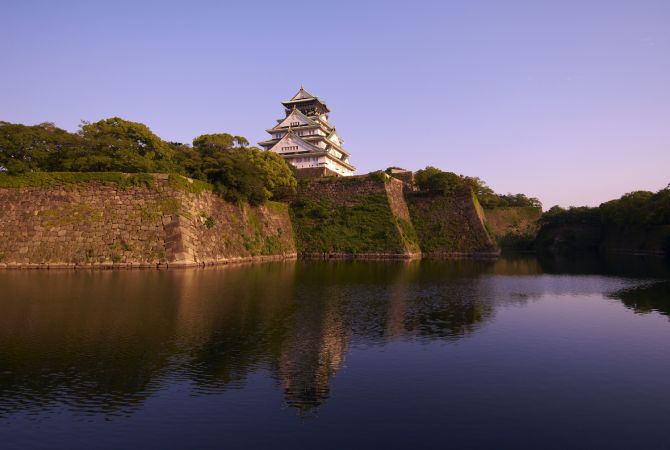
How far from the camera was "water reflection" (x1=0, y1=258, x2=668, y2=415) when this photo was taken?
29.0 feet

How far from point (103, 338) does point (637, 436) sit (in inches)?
464

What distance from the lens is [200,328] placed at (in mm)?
13109

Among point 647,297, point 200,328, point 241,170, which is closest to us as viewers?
point 200,328

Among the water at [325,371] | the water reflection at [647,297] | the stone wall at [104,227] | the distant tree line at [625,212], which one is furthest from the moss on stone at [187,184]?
the distant tree line at [625,212]

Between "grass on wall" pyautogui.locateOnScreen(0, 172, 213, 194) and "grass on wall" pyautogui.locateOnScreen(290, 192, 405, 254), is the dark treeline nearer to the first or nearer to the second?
"grass on wall" pyautogui.locateOnScreen(0, 172, 213, 194)

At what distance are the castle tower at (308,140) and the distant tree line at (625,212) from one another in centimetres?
3453

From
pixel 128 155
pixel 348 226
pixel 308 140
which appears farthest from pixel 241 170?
pixel 308 140

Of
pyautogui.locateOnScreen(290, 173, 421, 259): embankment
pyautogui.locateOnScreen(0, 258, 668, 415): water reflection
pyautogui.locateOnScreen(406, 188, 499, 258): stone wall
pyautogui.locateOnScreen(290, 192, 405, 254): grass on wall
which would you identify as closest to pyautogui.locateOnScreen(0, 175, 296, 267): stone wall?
pyautogui.locateOnScreen(0, 258, 668, 415): water reflection

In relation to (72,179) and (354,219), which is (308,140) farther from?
(72,179)

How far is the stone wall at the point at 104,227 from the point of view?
29828 millimetres

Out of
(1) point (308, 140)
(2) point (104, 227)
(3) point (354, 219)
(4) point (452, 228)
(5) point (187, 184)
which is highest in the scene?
(1) point (308, 140)

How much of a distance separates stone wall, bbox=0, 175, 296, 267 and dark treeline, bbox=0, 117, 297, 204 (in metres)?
2.88

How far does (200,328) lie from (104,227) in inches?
855

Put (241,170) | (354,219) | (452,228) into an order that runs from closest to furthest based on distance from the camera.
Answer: (241,170), (354,219), (452,228)
